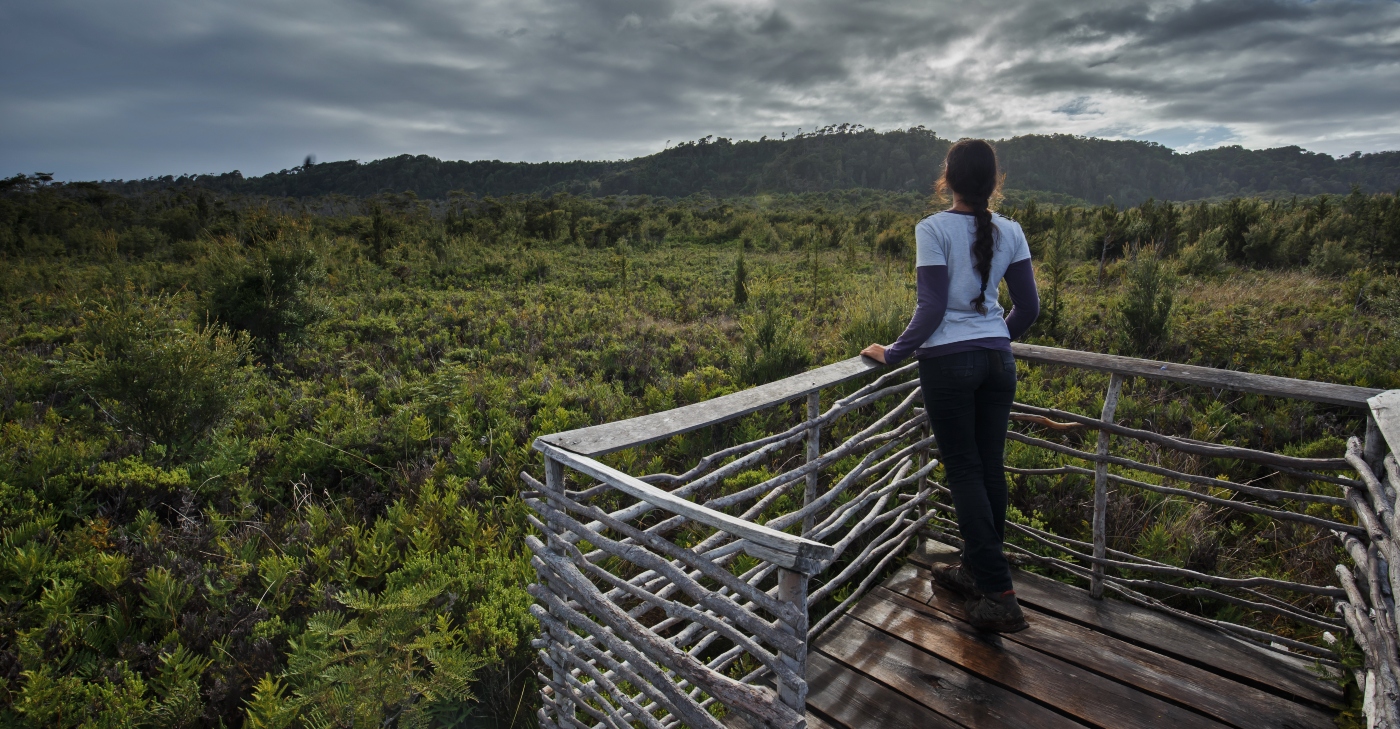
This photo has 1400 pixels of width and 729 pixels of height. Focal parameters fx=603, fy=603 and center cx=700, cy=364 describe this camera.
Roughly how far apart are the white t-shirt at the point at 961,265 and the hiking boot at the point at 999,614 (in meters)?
1.10

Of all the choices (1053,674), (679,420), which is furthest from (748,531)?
(1053,674)

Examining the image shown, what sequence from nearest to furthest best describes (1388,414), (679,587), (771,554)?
(771,554) < (679,587) < (1388,414)

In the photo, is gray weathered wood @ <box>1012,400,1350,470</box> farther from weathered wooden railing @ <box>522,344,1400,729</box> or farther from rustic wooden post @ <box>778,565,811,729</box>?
rustic wooden post @ <box>778,565,811,729</box>

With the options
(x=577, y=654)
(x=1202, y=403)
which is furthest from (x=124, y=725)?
(x=1202, y=403)

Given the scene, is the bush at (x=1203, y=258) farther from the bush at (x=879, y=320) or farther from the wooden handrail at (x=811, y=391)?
the wooden handrail at (x=811, y=391)

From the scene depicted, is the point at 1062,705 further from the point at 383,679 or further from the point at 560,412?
the point at 560,412

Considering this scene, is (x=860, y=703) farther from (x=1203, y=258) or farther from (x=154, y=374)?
(x=1203, y=258)

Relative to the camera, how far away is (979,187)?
223cm

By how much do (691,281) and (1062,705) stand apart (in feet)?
46.0

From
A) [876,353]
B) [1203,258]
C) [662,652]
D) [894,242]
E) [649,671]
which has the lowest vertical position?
[649,671]

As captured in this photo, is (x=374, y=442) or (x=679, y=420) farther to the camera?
(x=374, y=442)

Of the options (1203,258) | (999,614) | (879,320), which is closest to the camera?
(999,614)

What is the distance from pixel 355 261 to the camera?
16.2 m

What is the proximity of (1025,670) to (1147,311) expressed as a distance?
744 centimetres
